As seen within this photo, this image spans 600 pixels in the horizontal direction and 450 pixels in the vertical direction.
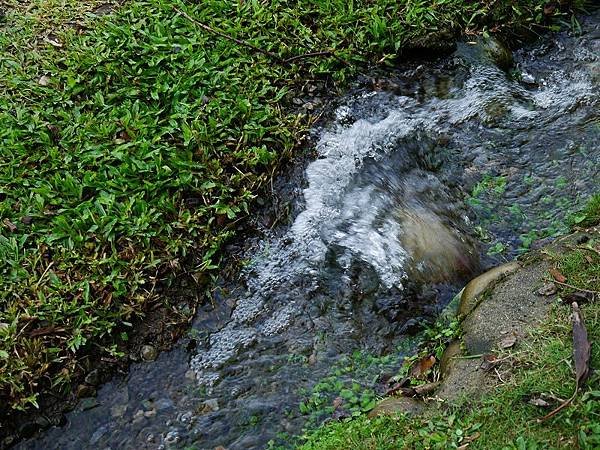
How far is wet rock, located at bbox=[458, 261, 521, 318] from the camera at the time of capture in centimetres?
386

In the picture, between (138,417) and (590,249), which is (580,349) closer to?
(590,249)

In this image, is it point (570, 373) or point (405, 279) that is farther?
point (405, 279)

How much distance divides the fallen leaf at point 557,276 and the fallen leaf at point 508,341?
17.1 inches

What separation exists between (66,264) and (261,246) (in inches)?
54.8

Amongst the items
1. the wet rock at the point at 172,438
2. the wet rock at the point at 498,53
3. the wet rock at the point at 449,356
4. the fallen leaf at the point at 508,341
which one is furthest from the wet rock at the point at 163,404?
the wet rock at the point at 498,53

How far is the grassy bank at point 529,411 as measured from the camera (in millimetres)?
2783

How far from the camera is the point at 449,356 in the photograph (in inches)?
144

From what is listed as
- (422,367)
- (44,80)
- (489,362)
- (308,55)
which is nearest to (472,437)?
(489,362)

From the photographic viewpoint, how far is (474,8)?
618 cm

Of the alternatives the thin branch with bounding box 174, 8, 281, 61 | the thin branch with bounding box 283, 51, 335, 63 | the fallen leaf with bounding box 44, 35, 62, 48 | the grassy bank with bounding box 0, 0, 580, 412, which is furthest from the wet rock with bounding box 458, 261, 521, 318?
the fallen leaf with bounding box 44, 35, 62, 48

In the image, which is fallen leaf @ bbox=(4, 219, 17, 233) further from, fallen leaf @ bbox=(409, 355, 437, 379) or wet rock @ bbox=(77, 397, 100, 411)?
fallen leaf @ bbox=(409, 355, 437, 379)

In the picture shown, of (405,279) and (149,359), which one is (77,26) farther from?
(405,279)

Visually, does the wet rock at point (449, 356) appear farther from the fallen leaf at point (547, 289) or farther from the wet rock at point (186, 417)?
the wet rock at point (186, 417)

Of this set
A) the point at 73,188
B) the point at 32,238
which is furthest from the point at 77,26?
the point at 32,238
